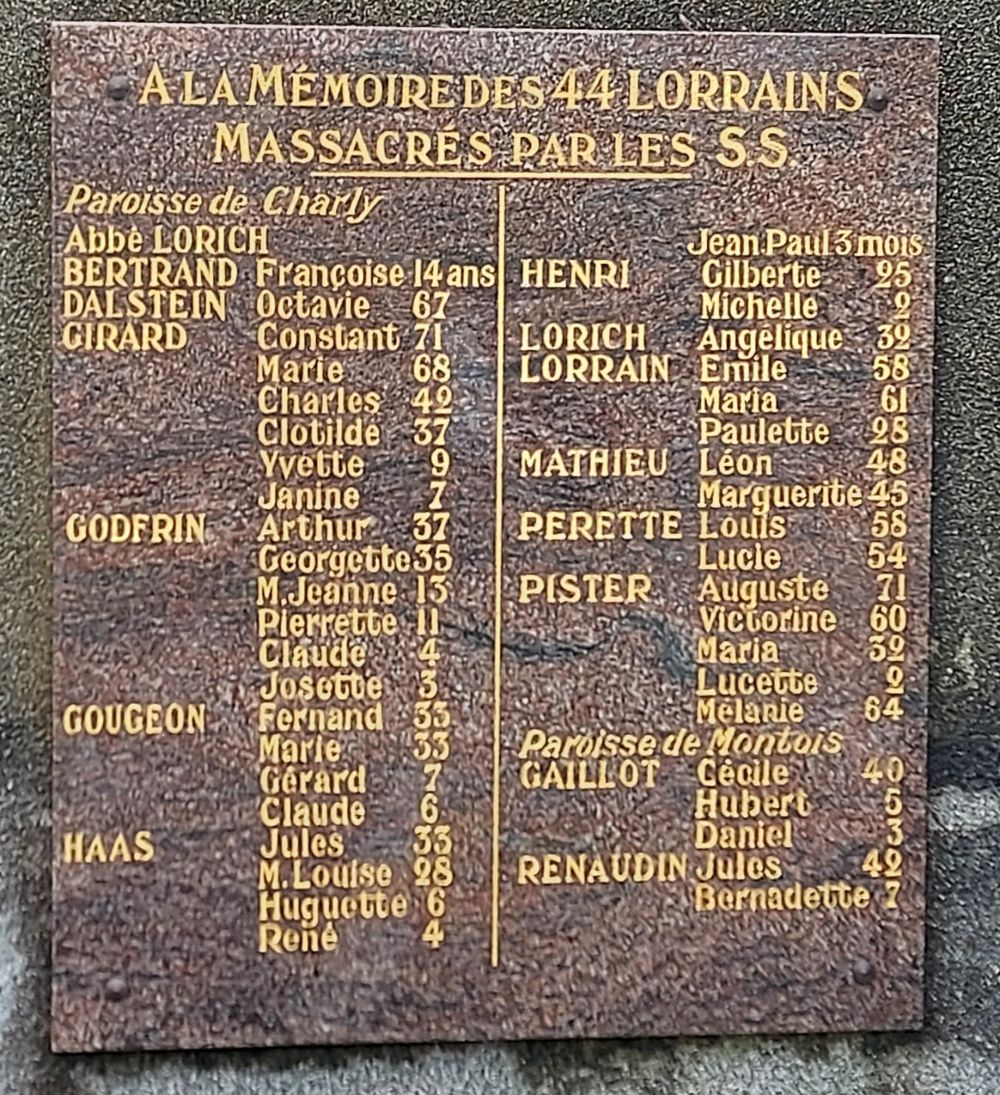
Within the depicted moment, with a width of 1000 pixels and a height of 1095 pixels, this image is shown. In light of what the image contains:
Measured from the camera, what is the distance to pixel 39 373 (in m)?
2.37

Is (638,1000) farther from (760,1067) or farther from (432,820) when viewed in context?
(432,820)

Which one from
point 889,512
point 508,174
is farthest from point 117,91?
point 889,512

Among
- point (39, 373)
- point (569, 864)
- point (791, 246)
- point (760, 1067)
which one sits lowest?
point (760, 1067)

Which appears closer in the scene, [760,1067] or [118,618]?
[118,618]

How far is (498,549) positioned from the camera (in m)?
2.37

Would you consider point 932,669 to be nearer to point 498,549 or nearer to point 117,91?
point 498,549

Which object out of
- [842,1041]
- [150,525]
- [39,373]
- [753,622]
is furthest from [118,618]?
[842,1041]

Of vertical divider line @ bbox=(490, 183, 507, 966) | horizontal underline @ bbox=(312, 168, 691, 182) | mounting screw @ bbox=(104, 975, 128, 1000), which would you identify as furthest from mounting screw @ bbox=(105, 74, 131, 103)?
mounting screw @ bbox=(104, 975, 128, 1000)

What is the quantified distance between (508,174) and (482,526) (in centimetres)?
53

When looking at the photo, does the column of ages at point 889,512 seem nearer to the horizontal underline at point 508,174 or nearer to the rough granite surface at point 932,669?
the rough granite surface at point 932,669

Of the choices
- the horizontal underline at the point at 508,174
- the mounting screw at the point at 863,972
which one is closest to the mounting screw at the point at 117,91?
the horizontal underline at the point at 508,174

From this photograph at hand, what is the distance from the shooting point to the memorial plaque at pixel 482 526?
2.32m

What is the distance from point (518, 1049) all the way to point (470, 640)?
651mm

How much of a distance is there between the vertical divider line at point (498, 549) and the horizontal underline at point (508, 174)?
2 centimetres
